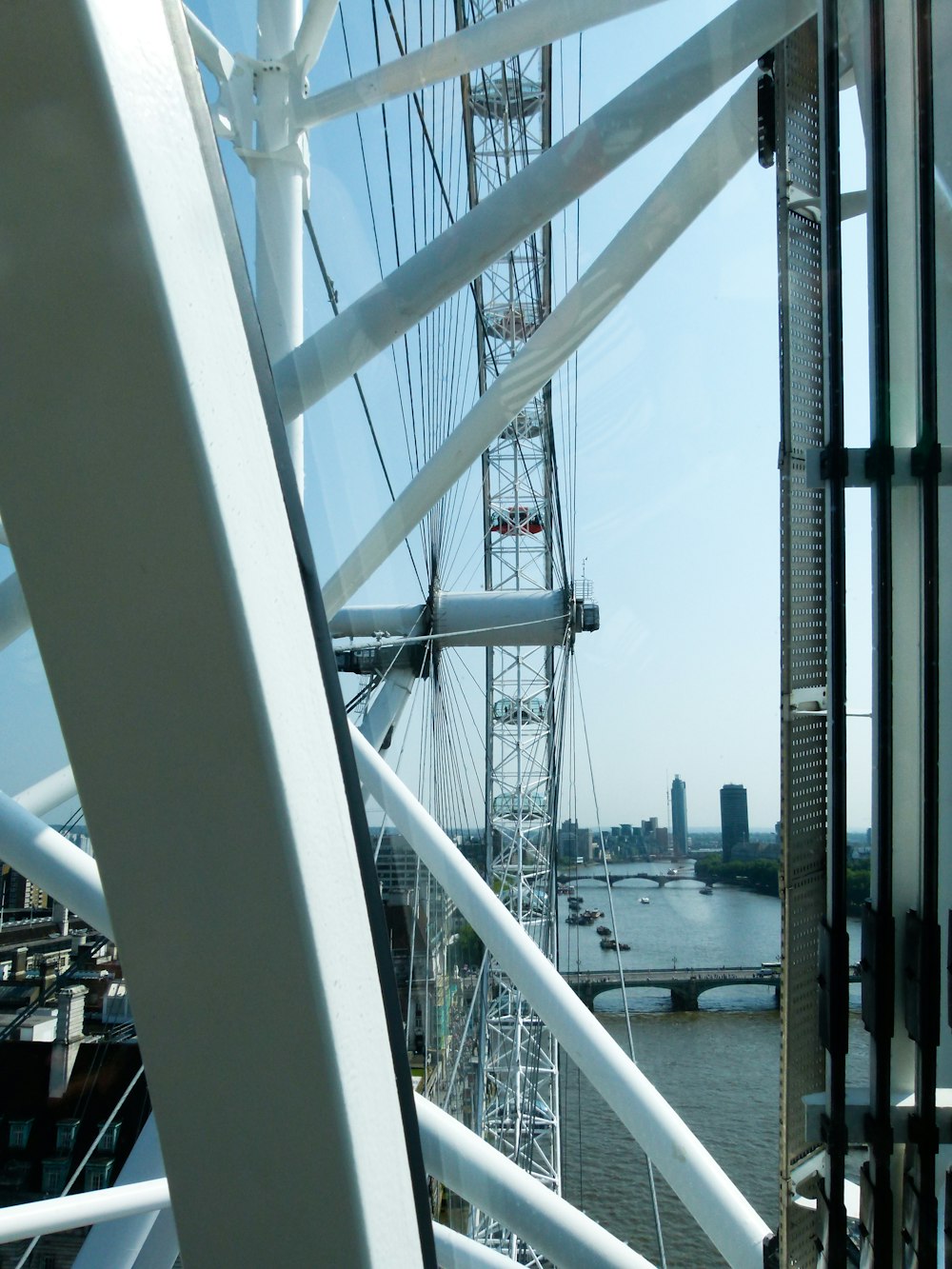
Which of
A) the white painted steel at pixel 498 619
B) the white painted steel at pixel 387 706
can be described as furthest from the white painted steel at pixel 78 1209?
the white painted steel at pixel 498 619

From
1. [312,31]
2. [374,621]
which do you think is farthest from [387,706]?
[312,31]

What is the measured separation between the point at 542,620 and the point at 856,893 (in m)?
2.10

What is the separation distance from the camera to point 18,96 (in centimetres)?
60

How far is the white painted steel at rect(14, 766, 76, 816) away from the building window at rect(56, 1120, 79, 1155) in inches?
21.7

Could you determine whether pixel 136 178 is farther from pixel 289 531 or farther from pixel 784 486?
pixel 784 486

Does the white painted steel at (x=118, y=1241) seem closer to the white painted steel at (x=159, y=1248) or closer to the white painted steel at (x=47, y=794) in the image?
the white painted steel at (x=159, y=1248)

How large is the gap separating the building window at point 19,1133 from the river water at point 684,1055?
43.4 inches

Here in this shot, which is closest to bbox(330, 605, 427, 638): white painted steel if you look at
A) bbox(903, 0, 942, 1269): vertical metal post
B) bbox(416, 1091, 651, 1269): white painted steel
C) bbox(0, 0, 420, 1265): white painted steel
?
bbox(0, 0, 420, 1265): white painted steel

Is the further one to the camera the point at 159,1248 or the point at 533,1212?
the point at 533,1212

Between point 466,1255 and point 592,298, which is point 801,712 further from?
point 466,1255

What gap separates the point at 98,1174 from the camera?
1938 millimetres

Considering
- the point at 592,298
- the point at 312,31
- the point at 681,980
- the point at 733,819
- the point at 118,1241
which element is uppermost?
the point at 312,31

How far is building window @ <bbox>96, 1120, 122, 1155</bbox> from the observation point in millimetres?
1670

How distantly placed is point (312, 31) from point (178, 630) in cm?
202
